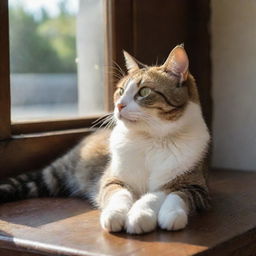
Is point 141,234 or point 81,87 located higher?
point 81,87

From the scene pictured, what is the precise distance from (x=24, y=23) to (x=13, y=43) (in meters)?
0.09

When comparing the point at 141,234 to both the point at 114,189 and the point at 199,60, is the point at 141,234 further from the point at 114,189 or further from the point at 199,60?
the point at 199,60

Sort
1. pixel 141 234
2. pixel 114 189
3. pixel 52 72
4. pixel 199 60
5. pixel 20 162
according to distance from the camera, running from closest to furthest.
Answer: pixel 141 234
pixel 114 189
pixel 20 162
pixel 52 72
pixel 199 60

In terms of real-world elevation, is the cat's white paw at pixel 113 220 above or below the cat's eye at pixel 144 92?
below

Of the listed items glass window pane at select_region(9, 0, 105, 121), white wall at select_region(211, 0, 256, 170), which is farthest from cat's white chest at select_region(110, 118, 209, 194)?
white wall at select_region(211, 0, 256, 170)

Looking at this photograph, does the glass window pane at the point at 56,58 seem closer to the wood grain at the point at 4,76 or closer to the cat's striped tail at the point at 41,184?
the wood grain at the point at 4,76

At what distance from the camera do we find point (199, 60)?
211 centimetres

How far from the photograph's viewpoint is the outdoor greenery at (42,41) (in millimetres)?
1639

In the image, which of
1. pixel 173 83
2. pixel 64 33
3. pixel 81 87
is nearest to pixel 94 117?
pixel 81 87

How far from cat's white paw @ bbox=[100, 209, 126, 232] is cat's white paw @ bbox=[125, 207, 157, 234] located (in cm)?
1

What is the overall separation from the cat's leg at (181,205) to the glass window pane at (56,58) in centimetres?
69

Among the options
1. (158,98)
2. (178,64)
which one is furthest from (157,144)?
(178,64)

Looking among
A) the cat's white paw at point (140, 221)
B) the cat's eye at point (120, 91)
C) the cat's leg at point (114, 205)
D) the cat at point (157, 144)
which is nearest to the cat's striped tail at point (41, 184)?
the cat at point (157, 144)

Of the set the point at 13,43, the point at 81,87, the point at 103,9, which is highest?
the point at 103,9
